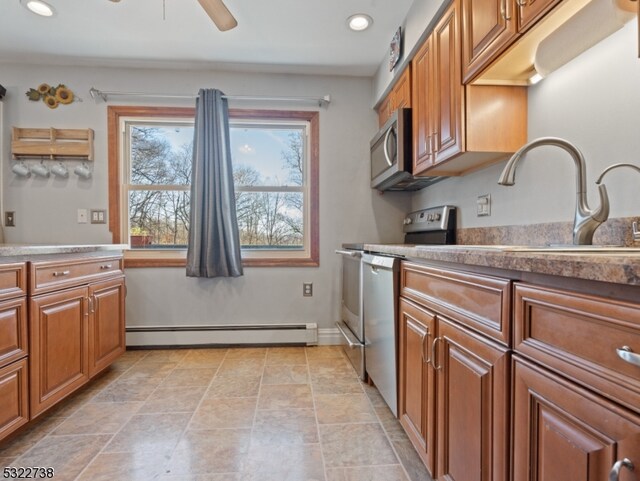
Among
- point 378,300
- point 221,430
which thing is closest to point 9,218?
point 221,430

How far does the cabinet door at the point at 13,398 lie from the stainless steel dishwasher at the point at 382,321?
1.69 m

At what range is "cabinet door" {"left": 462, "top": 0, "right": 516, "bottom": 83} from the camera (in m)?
1.23

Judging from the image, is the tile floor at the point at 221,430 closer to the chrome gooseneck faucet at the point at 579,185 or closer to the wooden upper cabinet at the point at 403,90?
the chrome gooseneck faucet at the point at 579,185

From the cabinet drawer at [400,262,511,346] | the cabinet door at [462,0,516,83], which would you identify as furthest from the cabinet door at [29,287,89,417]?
the cabinet door at [462,0,516,83]

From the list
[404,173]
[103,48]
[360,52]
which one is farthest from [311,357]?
[103,48]

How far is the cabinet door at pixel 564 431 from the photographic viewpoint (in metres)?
0.52

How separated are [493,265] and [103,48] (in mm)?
3102

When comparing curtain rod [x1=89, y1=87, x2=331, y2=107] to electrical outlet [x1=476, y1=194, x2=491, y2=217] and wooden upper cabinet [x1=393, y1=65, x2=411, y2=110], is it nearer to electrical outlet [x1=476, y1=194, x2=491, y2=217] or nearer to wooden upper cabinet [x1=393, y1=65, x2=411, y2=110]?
wooden upper cabinet [x1=393, y1=65, x2=411, y2=110]

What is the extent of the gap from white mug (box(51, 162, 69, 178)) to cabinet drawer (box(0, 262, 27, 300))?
1.56 m

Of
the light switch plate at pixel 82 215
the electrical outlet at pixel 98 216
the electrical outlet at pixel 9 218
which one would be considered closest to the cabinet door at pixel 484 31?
the electrical outlet at pixel 98 216

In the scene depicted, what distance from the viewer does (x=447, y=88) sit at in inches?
65.3

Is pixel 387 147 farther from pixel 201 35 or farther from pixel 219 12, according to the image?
pixel 201 35

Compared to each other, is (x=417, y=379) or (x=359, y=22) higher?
(x=359, y=22)

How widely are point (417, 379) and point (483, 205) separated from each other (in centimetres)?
109
